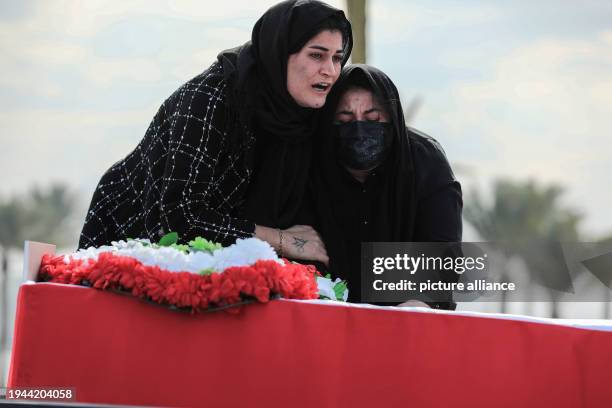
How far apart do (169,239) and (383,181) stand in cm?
93

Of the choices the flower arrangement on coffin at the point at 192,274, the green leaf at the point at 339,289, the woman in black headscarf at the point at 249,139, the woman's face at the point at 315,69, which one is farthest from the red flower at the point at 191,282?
the woman's face at the point at 315,69

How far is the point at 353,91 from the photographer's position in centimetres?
354

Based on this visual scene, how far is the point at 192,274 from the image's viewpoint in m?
2.73

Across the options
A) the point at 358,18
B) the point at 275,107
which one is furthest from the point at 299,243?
the point at 358,18

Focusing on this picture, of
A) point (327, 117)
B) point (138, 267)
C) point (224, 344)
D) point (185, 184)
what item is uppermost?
point (327, 117)

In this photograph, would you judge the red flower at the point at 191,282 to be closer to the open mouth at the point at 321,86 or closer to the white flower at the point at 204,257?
the white flower at the point at 204,257

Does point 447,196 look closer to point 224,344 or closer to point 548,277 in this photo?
point 548,277

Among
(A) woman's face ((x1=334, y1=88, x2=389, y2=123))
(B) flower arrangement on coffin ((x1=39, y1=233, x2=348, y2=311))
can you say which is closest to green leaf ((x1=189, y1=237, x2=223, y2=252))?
Answer: (B) flower arrangement on coffin ((x1=39, y1=233, x2=348, y2=311))

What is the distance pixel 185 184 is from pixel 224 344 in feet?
2.69

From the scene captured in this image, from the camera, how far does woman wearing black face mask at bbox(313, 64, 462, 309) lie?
3494 mm

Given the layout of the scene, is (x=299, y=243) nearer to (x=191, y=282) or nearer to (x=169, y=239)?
(x=169, y=239)

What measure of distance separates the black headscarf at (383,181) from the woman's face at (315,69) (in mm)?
153

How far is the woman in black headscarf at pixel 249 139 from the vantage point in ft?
10.9

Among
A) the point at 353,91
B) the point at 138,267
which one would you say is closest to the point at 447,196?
the point at 353,91
